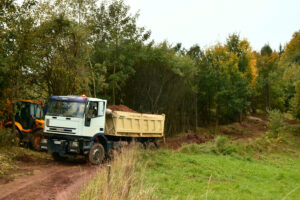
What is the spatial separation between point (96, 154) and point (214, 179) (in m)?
5.34

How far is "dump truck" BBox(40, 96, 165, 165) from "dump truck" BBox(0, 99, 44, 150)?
8.68ft

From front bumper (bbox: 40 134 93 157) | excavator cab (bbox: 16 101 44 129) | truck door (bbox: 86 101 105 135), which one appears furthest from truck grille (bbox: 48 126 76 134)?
excavator cab (bbox: 16 101 44 129)

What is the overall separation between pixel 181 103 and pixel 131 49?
8.89 m

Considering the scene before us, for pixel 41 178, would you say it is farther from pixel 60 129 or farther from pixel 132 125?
pixel 132 125

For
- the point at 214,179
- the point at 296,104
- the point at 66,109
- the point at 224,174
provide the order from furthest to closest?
the point at 296,104
the point at 66,109
the point at 224,174
the point at 214,179

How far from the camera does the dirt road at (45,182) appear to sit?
314 inches

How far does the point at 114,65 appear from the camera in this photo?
21984 mm

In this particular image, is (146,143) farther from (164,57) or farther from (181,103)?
(181,103)

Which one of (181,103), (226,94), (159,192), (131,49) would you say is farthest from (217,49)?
(159,192)

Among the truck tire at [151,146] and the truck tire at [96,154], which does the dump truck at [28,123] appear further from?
the truck tire at [151,146]

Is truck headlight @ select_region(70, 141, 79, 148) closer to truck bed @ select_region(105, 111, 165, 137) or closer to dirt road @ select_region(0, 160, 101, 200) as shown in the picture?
dirt road @ select_region(0, 160, 101, 200)

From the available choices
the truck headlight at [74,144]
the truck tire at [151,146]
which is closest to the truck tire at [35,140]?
the truck headlight at [74,144]

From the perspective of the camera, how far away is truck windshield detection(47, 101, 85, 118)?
13.0m

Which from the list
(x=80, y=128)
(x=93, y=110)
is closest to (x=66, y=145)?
(x=80, y=128)
